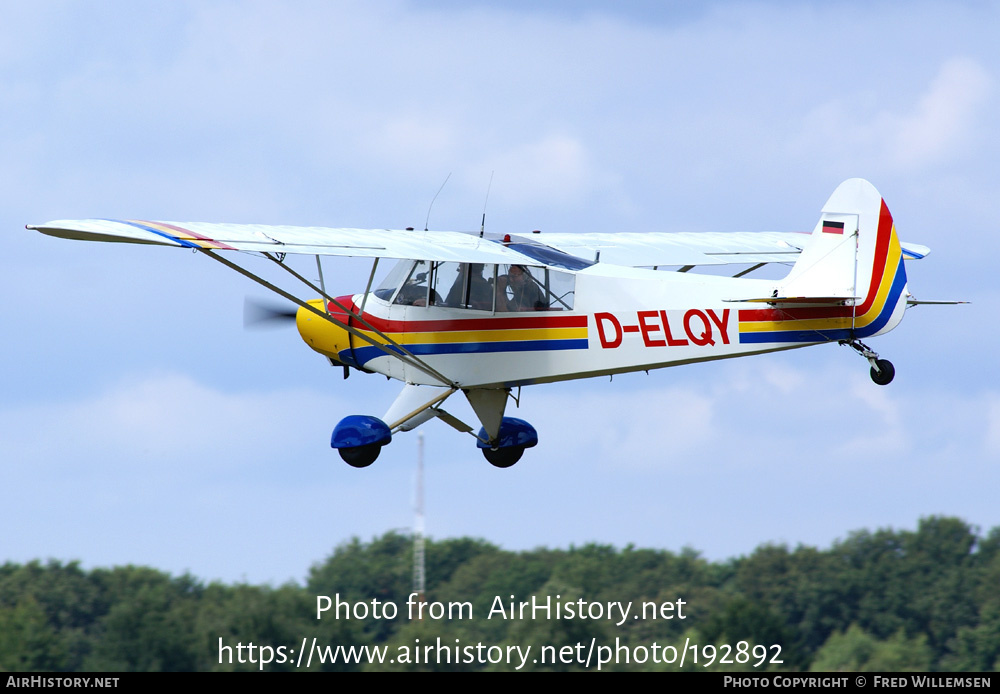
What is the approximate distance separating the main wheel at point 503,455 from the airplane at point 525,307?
0.01 metres

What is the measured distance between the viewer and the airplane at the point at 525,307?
11844 mm

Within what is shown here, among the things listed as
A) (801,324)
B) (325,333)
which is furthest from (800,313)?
(325,333)

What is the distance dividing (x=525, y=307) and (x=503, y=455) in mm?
1940

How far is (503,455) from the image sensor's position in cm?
1398

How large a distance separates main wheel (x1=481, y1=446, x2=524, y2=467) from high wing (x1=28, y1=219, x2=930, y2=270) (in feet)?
6.79

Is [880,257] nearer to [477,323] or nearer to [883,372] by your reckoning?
[883,372]

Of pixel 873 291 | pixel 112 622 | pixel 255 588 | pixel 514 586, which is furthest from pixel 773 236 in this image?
pixel 514 586

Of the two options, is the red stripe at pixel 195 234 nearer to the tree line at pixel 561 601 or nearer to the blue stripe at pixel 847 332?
the blue stripe at pixel 847 332

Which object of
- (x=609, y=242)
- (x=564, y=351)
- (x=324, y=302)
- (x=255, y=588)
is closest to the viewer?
(x=564, y=351)

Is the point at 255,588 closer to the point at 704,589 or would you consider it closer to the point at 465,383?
the point at 704,589

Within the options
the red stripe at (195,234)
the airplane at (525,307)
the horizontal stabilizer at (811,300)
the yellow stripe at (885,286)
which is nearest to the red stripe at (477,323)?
the airplane at (525,307)

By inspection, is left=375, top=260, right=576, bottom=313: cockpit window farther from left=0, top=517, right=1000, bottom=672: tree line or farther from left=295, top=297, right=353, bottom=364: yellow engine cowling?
left=0, top=517, right=1000, bottom=672: tree line
